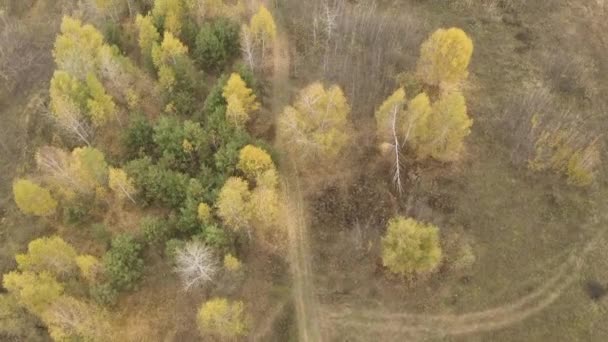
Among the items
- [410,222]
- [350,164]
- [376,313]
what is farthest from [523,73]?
[376,313]

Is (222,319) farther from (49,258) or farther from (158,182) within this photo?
(49,258)

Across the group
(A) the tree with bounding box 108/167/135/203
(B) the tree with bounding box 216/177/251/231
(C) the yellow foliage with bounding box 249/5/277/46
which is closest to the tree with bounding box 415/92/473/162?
(B) the tree with bounding box 216/177/251/231

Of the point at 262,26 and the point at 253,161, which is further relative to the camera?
the point at 262,26

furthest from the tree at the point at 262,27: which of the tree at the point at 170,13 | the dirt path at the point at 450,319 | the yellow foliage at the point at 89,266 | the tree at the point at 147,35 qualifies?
the dirt path at the point at 450,319

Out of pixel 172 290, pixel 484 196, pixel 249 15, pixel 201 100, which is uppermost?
pixel 249 15

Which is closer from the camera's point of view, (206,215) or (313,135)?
(206,215)

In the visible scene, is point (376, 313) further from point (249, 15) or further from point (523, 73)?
point (249, 15)

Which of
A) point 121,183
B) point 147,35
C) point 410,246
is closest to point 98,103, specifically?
point 147,35
